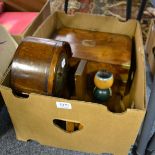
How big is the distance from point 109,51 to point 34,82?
47 centimetres

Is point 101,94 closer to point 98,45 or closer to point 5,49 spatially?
point 98,45

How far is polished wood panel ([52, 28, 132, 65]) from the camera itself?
1.21 m

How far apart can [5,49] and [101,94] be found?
52 cm

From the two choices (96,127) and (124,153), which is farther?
(124,153)

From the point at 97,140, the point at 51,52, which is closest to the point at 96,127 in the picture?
the point at 97,140

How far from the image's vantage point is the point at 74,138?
43.4 inches

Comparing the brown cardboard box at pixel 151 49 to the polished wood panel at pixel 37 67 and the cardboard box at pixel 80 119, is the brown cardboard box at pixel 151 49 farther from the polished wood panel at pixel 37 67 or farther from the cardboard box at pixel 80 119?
the polished wood panel at pixel 37 67

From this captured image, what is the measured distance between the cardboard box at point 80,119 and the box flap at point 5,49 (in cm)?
14

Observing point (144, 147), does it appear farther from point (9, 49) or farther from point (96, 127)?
point (9, 49)

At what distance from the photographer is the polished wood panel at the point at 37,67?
96cm

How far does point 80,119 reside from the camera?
0.99 metres

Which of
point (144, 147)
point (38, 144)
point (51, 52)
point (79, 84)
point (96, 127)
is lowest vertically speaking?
point (38, 144)

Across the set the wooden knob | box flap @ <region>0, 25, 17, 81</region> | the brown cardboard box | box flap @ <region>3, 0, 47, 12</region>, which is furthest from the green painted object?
box flap @ <region>3, 0, 47, 12</region>

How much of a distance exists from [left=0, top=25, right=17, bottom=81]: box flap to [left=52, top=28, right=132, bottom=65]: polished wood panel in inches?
10.5
